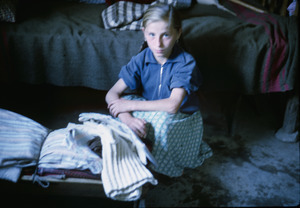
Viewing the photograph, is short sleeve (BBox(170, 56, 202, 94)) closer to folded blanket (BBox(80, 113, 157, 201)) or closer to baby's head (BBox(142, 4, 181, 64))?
baby's head (BBox(142, 4, 181, 64))

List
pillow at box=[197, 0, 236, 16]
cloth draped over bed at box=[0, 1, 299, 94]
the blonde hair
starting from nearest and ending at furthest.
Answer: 1. the blonde hair
2. cloth draped over bed at box=[0, 1, 299, 94]
3. pillow at box=[197, 0, 236, 16]

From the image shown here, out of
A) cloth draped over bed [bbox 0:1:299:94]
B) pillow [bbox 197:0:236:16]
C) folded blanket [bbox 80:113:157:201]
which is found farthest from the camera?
pillow [bbox 197:0:236:16]

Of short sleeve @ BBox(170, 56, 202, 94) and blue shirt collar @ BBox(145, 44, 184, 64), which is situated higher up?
blue shirt collar @ BBox(145, 44, 184, 64)

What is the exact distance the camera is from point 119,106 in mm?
1170

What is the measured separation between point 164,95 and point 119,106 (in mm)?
213

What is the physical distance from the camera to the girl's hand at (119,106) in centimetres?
116

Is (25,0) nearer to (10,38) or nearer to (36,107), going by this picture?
(10,38)

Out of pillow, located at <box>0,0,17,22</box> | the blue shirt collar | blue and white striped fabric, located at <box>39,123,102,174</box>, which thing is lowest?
blue and white striped fabric, located at <box>39,123,102,174</box>

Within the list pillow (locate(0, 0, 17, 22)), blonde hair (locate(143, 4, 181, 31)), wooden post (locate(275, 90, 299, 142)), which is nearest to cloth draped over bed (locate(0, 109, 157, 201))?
blonde hair (locate(143, 4, 181, 31))

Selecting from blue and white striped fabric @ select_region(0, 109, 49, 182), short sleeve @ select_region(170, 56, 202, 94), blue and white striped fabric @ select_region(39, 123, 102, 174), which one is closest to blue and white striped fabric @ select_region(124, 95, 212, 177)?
short sleeve @ select_region(170, 56, 202, 94)

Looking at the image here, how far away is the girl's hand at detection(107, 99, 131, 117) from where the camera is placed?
3.81 feet

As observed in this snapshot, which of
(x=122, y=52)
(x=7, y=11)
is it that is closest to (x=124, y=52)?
(x=122, y=52)

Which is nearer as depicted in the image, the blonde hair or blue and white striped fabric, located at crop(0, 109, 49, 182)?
blue and white striped fabric, located at crop(0, 109, 49, 182)

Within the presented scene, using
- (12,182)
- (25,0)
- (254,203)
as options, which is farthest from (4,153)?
(25,0)
